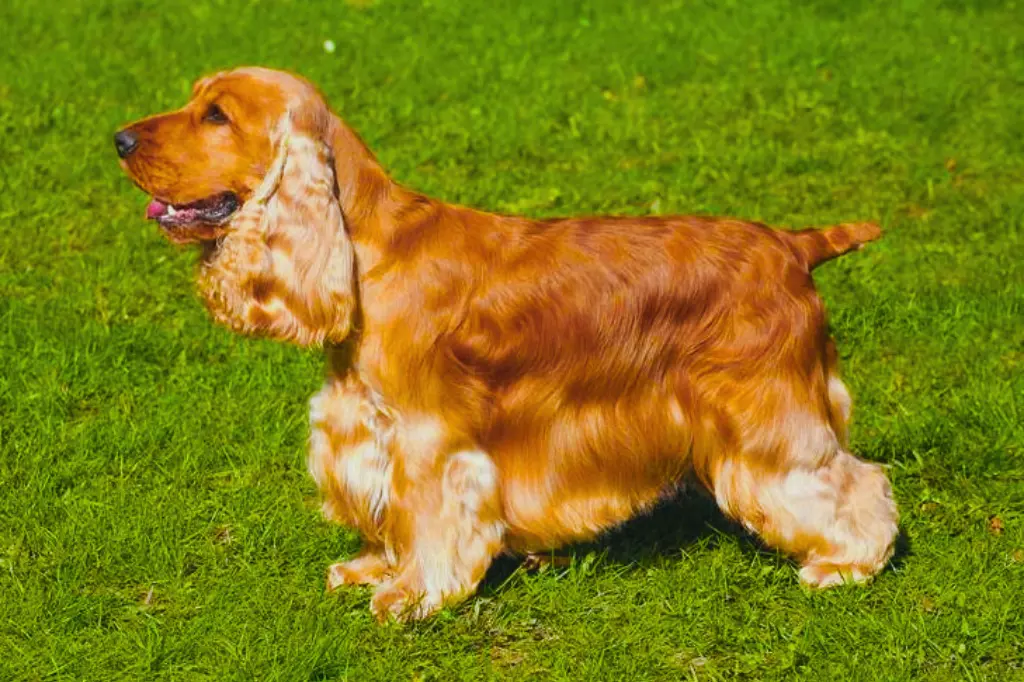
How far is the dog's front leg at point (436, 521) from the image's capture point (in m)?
4.57

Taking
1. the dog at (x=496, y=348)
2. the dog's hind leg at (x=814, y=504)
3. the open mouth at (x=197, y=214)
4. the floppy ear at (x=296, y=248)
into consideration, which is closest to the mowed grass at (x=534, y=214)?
the dog's hind leg at (x=814, y=504)

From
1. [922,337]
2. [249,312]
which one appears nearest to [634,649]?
[249,312]

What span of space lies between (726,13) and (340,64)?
125 inches

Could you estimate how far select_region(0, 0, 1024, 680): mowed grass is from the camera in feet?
15.0

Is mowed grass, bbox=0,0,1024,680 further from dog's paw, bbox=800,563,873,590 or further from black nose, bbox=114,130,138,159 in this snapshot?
black nose, bbox=114,130,138,159

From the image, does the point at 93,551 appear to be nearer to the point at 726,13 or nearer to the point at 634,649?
the point at 634,649

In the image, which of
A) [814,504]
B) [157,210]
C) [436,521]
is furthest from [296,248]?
[814,504]

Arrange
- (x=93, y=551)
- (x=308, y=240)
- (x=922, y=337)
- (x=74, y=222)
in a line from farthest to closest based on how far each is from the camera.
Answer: (x=74, y=222)
(x=922, y=337)
(x=93, y=551)
(x=308, y=240)

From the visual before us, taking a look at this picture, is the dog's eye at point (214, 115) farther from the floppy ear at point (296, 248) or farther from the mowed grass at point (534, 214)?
the mowed grass at point (534, 214)

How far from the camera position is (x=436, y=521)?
15.1 ft

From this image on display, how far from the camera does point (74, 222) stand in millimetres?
7926

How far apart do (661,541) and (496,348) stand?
1.02 meters

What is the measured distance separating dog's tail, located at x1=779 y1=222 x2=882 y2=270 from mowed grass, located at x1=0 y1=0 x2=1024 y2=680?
0.99 meters

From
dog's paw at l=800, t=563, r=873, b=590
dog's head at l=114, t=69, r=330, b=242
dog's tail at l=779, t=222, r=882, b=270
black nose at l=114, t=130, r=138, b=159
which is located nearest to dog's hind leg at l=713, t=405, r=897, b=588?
dog's paw at l=800, t=563, r=873, b=590
